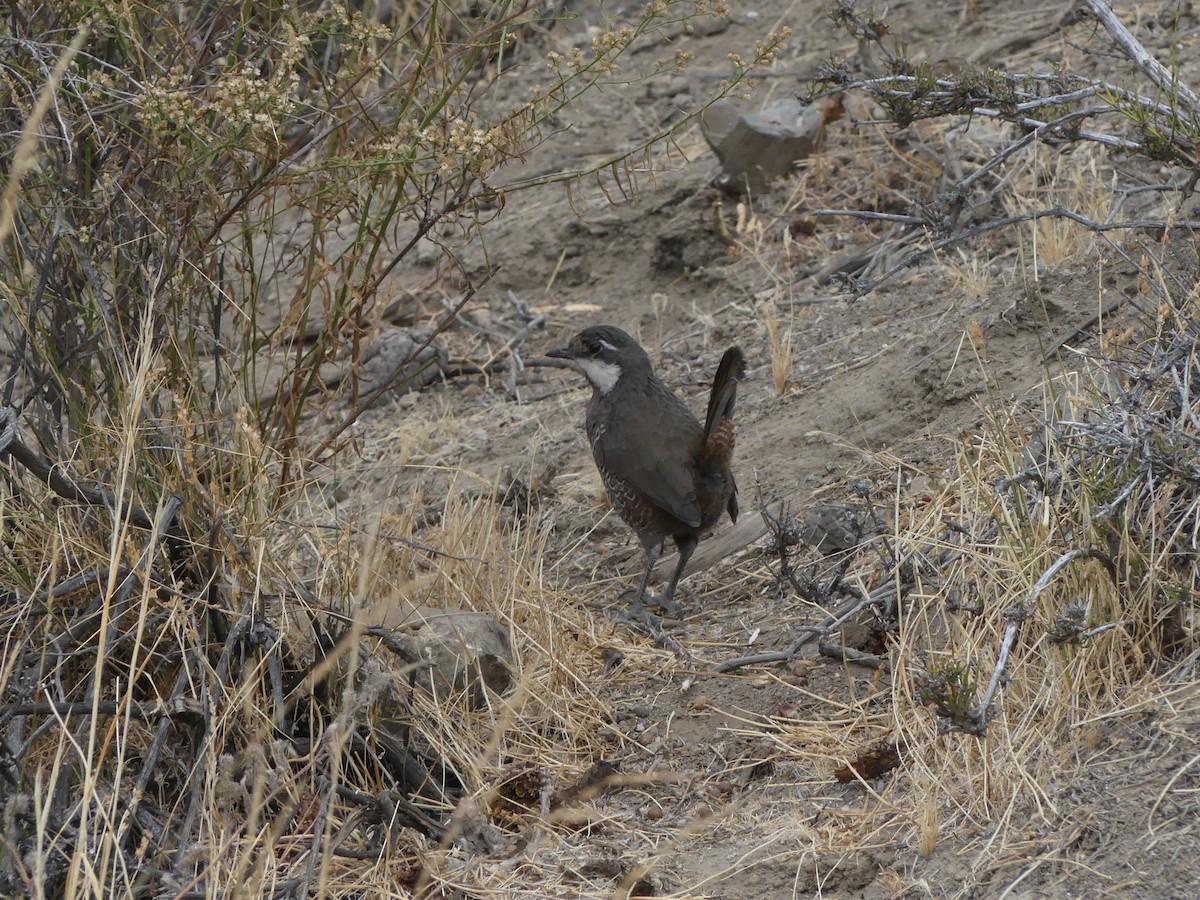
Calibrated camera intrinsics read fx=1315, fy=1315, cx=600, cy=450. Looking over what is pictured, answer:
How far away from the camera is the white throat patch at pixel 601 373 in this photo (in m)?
6.18

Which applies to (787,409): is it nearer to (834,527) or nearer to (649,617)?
(834,527)

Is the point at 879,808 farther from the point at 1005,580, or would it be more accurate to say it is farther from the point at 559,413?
the point at 559,413

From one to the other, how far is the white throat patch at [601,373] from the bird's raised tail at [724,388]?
75cm

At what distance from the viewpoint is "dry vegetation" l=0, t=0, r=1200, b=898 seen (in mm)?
3303

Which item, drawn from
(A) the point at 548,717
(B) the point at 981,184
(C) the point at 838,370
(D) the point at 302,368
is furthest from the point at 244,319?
(B) the point at 981,184

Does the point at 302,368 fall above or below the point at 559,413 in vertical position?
above

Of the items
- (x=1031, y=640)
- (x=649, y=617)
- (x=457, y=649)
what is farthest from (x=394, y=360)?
(x=1031, y=640)

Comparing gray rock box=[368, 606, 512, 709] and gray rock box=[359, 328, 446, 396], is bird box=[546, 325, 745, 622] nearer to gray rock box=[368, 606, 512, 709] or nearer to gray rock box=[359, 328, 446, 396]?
gray rock box=[368, 606, 512, 709]

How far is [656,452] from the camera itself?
18.6ft

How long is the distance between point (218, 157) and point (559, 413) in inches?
127

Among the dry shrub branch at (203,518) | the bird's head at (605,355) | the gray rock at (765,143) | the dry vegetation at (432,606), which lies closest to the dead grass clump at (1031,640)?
the dry vegetation at (432,606)

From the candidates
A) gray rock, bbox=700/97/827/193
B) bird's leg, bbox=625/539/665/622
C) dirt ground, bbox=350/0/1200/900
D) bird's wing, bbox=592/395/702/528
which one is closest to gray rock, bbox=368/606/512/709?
dirt ground, bbox=350/0/1200/900

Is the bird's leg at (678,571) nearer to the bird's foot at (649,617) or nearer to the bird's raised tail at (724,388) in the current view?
the bird's foot at (649,617)

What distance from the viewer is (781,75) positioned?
26.2 feet
